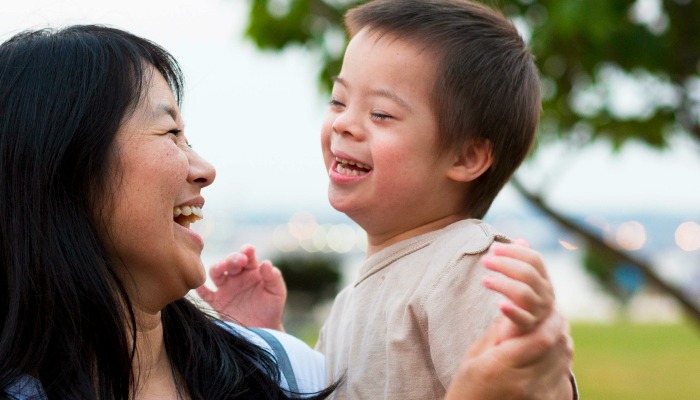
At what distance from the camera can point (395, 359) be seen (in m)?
2.46

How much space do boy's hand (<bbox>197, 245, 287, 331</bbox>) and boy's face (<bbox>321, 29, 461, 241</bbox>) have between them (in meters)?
0.44

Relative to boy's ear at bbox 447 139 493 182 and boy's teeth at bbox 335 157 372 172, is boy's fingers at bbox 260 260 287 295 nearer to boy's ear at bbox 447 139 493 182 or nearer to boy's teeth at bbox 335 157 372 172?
boy's teeth at bbox 335 157 372 172

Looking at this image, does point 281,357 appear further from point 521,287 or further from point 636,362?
point 636,362

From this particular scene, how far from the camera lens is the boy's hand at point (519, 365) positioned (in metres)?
1.87

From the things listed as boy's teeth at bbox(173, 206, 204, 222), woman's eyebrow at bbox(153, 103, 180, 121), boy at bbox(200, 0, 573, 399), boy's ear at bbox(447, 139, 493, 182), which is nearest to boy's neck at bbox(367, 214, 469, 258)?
boy at bbox(200, 0, 573, 399)

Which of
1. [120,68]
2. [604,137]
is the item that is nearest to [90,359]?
[120,68]

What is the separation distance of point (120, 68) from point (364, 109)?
0.65m

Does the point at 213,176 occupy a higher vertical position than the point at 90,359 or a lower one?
higher

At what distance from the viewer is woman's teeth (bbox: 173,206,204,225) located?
254cm

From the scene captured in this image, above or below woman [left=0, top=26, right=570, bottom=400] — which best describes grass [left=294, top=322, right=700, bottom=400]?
below

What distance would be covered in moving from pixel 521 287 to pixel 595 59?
15.9 feet

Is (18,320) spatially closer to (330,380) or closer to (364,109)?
(330,380)

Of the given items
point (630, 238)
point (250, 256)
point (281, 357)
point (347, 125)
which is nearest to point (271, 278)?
point (250, 256)

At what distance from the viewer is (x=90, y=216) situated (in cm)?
243
